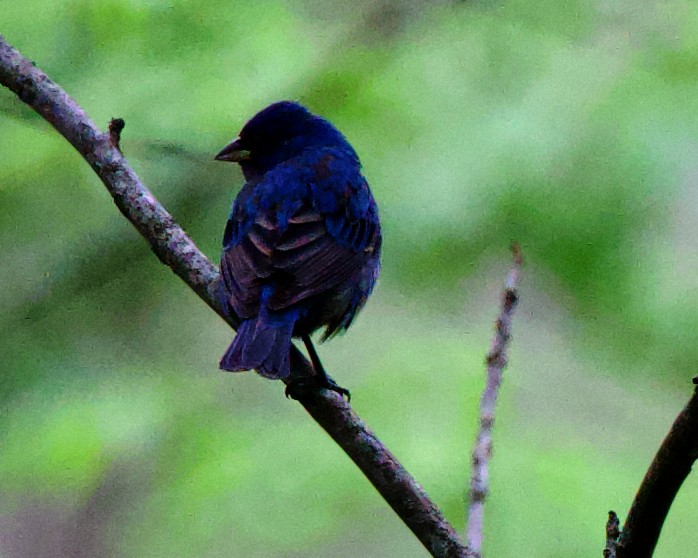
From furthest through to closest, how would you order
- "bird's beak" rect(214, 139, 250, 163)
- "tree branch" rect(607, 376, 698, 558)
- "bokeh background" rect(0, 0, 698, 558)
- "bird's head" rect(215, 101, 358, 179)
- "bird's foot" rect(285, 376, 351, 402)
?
"bird's head" rect(215, 101, 358, 179), "bird's beak" rect(214, 139, 250, 163), "bokeh background" rect(0, 0, 698, 558), "bird's foot" rect(285, 376, 351, 402), "tree branch" rect(607, 376, 698, 558)

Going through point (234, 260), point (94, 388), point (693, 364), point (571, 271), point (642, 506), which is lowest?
point (642, 506)

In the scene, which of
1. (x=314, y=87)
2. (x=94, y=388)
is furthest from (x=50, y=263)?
(x=314, y=87)

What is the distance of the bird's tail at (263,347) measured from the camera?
3.08m

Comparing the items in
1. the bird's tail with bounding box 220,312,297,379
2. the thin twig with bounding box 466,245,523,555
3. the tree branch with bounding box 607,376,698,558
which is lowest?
the tree branch with bounding box 607,376,698,558

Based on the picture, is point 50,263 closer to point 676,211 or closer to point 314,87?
point 314,87

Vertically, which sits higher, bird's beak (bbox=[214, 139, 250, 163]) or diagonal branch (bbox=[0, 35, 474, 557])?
bird's beak (bbox=[214, 139, 250, 163])

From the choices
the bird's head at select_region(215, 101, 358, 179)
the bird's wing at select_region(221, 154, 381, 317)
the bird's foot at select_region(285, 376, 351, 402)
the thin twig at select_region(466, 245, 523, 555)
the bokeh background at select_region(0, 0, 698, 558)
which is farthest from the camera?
the bird's head at select_region(215, 101, 358, 179)

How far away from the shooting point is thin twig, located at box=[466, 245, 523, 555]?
2625 mm

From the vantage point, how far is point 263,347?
10.4 feet

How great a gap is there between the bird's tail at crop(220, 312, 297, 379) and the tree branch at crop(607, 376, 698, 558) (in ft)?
4.03

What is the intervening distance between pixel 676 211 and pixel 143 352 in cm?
241

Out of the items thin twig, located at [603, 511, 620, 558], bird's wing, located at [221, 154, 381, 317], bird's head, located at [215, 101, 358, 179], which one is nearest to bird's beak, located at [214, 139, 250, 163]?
bird's head, located at [215, 101, 358, 179]

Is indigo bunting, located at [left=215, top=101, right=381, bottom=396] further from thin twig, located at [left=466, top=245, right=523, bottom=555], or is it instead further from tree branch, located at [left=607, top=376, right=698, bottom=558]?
tree branch, located at [left=607, top=376, right=698, bottom=558]

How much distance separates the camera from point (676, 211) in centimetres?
422
